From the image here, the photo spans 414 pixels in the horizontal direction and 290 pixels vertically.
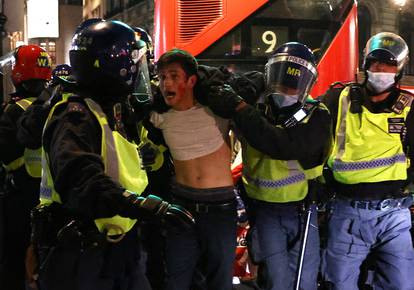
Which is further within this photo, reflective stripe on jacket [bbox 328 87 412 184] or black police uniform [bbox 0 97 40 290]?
black police uniform [bbox 0 97 40 290]

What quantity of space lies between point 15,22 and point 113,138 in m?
7.26

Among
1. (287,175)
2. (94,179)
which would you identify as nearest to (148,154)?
(287,175)

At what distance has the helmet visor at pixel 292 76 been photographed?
10.4 feet

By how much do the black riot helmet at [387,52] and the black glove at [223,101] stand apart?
3.44ft

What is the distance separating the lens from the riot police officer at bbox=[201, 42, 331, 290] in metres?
3.15

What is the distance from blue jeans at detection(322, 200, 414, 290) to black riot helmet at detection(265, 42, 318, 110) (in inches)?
32.2

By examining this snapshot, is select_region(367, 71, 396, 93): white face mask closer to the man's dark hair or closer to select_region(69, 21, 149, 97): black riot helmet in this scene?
the man's dark hair

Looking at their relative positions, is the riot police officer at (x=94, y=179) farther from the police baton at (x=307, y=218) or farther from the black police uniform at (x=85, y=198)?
the police baton at (x=307, y=218)

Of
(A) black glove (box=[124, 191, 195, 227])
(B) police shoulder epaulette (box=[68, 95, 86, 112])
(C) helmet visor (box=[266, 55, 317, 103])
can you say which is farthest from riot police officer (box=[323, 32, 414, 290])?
(B) police shoulder epaulette (box=[68, 95, 86, 112])

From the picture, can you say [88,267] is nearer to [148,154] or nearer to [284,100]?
[148,154]

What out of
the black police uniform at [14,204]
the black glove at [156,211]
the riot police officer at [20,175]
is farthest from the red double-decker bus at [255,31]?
the black glove at [156,211]

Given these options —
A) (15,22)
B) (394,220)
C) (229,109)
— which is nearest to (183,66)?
(229,109)

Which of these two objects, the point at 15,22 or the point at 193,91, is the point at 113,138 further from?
the point at 15,22

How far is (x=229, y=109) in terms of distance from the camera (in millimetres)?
3014
